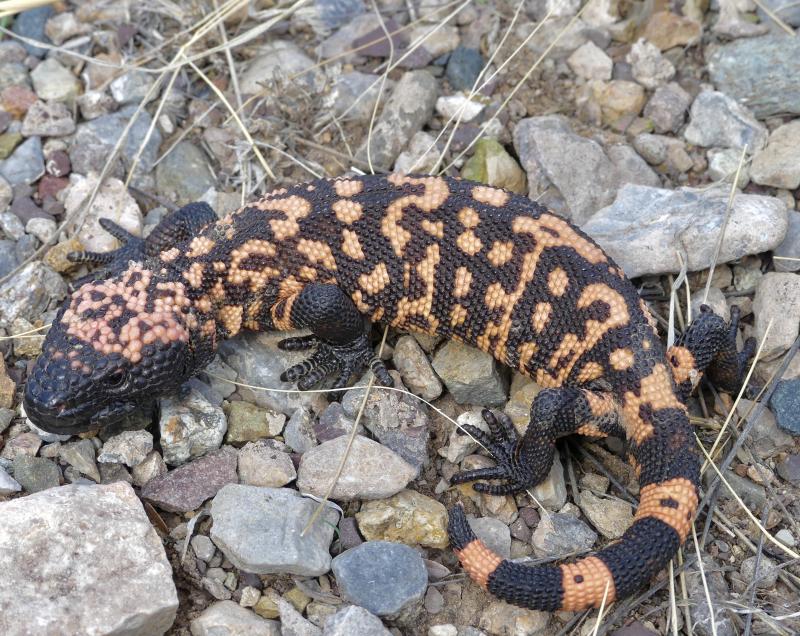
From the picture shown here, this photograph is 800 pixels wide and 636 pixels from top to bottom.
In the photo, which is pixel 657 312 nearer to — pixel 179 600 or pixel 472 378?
pixel 472 378

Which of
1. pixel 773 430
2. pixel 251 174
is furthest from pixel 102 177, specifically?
pixel 773 430

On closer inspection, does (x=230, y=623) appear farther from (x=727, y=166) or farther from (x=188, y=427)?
(x=727, y=166)

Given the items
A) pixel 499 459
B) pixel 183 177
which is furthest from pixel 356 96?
pixel 499 459

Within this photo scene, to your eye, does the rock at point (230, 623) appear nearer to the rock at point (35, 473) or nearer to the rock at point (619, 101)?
the rock at point (35, 473)

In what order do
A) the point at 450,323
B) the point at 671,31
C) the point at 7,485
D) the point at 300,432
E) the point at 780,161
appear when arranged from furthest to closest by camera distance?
the point at 671,31, the point at 780,161, the point at 450,323, the point at 300,432, the point at 7,485

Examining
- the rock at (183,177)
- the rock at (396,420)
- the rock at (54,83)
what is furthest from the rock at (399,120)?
the rock at (54,83)

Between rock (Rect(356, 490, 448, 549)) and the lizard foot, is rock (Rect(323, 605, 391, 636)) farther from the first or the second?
the lizard foot

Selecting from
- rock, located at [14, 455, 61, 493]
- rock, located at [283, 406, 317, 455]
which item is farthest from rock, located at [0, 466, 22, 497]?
rock, located at [283, 406, 317, 455]
